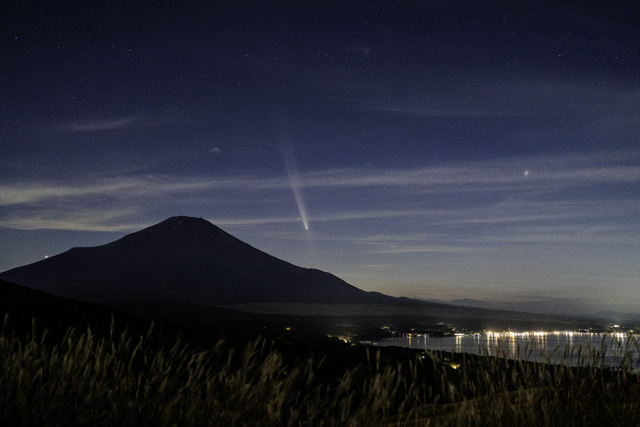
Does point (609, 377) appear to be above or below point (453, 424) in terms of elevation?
above

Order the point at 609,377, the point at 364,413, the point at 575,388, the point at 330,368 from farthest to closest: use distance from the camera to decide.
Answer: the point at 330,368 < the point at 609,377 < the point at 575,388 < the point at 364,413

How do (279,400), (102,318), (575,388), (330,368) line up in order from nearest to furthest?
(279,400) → (575,388) → (330,368) → (102,318)

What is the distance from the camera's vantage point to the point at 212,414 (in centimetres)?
504

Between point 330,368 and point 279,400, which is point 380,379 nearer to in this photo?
point 279,400

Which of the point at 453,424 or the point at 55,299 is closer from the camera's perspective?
the point at 453,424

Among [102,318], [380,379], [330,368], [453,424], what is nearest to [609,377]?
[453,424]

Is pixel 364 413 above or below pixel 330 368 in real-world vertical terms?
above

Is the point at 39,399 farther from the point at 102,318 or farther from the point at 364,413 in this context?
the point at 102,318

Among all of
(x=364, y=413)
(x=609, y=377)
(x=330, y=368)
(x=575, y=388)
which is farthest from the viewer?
(x=330, y=368)

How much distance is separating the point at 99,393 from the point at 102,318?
16339 mm

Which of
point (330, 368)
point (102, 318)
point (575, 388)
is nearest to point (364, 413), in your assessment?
point (575, 388)

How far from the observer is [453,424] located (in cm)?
546

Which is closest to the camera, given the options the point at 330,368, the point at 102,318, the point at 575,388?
the point at 575,388

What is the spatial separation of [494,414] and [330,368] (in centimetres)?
1280
